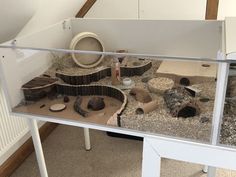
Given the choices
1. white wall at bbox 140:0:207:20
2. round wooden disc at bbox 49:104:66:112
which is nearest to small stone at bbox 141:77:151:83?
round wooden disc at bbox 49:104:66:112

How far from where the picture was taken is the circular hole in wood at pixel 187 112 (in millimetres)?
1153

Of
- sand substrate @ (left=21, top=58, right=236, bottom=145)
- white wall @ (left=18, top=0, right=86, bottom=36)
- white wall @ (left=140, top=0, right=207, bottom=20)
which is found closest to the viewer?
sand substrate @ (left=21, top=58, right=236, bottom=145)

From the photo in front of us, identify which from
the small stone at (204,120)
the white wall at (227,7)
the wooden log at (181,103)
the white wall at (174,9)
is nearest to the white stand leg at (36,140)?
the wooden log at (181,103)

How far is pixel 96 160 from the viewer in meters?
2.00

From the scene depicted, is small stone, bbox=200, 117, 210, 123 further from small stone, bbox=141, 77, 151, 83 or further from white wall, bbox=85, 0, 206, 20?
white wall, bbox=85, 0, 206, 20

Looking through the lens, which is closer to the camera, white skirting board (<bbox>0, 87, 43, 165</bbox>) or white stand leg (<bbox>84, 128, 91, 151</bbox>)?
white skirting board (<bbox>0, 87, 43, 165</bbox>)

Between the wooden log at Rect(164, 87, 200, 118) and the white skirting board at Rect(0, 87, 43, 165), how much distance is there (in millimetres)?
1064

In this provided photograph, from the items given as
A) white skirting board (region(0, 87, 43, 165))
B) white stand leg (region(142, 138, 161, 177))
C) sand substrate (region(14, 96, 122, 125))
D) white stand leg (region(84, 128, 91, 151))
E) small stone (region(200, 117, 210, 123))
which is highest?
small stone (region(200, 117, 210, 123))

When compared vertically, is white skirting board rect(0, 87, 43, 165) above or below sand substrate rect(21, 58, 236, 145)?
below

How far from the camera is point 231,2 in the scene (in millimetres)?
2088

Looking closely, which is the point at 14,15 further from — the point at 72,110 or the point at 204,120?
the point at 204,120

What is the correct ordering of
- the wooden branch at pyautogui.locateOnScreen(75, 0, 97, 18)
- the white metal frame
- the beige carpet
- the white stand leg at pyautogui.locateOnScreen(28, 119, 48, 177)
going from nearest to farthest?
the white metal frame < the white stand leg at pyautogui.locateOnScreen(28, 119, 48, 177) < the beige carpet < the wooden branch at pyautogui.locateOnScreen(75, 0, 97, 18)

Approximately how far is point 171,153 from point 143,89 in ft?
1.15

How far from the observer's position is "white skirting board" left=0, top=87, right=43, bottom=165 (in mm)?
1694
